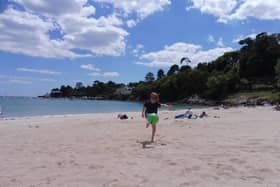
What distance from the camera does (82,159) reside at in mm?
5828

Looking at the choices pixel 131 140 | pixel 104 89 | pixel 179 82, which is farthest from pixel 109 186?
pixel 104 89

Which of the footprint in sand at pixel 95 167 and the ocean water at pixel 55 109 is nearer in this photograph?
the footprint in sand at pixel 95 167

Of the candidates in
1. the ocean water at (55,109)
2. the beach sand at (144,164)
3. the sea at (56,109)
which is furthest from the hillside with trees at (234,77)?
the beach sand at (144,164)

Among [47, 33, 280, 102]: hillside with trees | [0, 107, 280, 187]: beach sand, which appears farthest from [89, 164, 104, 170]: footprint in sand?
[47, 33, 280, 102]: hillside with trees

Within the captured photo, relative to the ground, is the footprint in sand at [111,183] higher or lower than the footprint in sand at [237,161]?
lower

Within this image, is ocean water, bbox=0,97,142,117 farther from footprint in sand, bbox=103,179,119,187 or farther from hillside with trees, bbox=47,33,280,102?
footprint in sand, bbox=103,179,119,187

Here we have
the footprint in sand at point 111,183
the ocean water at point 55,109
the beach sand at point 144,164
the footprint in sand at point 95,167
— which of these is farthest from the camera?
the ocean water at point 55,109

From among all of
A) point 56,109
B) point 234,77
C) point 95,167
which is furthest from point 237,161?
point 234,77

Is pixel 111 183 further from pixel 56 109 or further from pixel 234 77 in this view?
pixel 234 77

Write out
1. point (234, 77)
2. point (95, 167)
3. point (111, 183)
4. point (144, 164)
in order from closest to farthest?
point (111, 183), point (95, 167), point (144, 164), point (234, 77)

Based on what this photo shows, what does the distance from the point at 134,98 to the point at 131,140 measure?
11721 cm

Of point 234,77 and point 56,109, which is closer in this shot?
point 56,109

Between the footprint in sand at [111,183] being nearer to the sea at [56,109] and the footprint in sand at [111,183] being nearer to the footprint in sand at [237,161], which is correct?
the footprint in sand at [237,161]

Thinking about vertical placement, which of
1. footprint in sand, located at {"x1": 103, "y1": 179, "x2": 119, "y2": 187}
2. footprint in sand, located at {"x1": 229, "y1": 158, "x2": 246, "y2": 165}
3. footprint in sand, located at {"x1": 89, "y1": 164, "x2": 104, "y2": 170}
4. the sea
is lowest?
the sea
